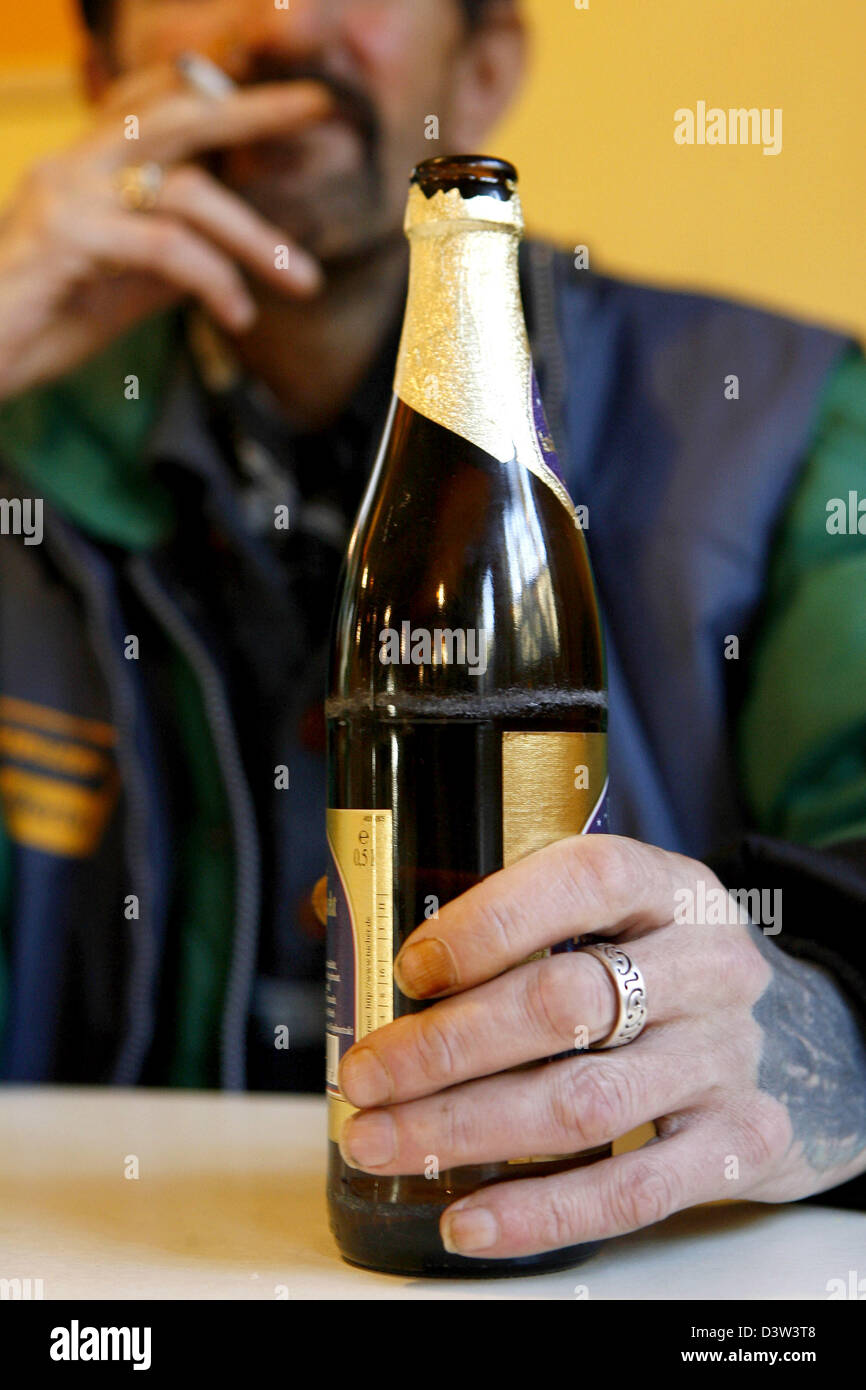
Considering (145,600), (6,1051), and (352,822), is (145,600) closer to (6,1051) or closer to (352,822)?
(6,1051)

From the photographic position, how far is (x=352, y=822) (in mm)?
478

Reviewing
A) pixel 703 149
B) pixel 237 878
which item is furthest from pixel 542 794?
pixel 703 149

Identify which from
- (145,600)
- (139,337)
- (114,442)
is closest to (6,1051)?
(145,600)

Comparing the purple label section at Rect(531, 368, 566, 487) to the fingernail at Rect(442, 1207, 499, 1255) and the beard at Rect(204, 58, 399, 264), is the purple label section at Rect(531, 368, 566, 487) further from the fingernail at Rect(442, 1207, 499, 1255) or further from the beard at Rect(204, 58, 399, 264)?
the beard at Rect(204, 58, 399, 264)

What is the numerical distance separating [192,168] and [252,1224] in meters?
0.95

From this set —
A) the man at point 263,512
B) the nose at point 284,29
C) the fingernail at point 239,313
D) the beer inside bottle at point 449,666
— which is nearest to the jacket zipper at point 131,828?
the man at point 263,512

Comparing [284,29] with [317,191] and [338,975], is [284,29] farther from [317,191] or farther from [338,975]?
[338,975]

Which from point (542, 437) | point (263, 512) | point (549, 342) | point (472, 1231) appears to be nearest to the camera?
point (472, 1231)

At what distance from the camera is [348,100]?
1.16 metres

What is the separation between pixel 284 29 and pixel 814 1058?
3.33ft

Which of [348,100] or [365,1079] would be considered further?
[348,100]

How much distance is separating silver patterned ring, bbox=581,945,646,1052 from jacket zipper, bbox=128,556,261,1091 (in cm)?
62

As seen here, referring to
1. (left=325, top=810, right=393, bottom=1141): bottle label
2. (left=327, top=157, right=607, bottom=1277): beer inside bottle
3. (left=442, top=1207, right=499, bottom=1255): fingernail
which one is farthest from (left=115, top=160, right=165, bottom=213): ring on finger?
(left=442, top=1207, right=499, bottom=1255): fingernail

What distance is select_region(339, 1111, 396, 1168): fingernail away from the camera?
0.45m
